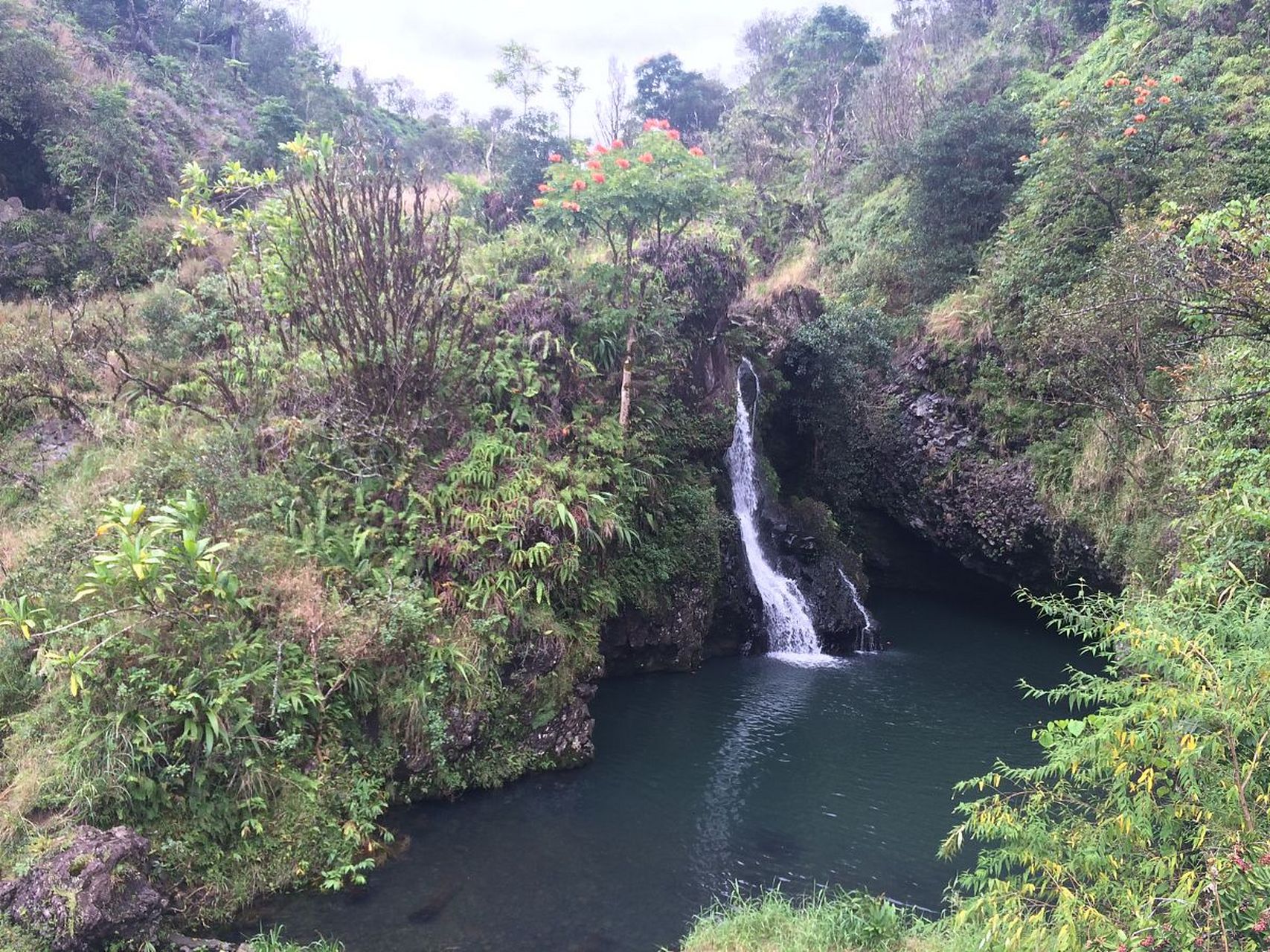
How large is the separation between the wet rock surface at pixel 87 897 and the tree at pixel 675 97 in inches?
1483

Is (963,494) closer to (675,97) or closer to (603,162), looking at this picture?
(603,162)

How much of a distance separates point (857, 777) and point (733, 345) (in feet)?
31.3

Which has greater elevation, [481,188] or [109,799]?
[481,188]

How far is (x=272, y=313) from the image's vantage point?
40.7ft

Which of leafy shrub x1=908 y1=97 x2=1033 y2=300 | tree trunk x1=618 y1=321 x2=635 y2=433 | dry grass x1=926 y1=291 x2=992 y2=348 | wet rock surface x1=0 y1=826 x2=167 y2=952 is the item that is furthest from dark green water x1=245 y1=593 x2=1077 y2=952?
leafy shrub x1=908 y1=97 x2=1033 y2=300

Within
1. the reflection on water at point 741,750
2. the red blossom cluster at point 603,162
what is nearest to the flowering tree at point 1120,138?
the red blossom cluster at point 603,162

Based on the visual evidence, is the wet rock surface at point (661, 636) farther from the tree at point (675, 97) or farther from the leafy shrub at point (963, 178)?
the tree at point (675, 97)

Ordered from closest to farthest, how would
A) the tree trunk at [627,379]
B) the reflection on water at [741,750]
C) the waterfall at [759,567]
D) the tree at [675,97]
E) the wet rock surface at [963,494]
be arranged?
the reflection on water at [741,750]
the tree trunk at [627,379]
the waterfall at [759,567]
the wet rock surface at [963,494]
the tree at [675,97]

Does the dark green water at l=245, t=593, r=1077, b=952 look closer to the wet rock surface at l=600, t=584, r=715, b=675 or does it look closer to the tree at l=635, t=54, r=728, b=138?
the wet rock surface at l=600, t=584, r=715, b=675

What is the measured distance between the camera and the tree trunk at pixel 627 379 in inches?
508

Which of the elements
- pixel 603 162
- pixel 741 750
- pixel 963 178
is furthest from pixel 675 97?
pixel 741 750

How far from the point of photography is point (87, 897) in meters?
5.80

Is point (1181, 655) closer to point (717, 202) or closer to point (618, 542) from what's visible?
point (618, 542)

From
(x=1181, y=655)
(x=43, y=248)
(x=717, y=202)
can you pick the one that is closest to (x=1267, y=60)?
(x=717, y=202)
